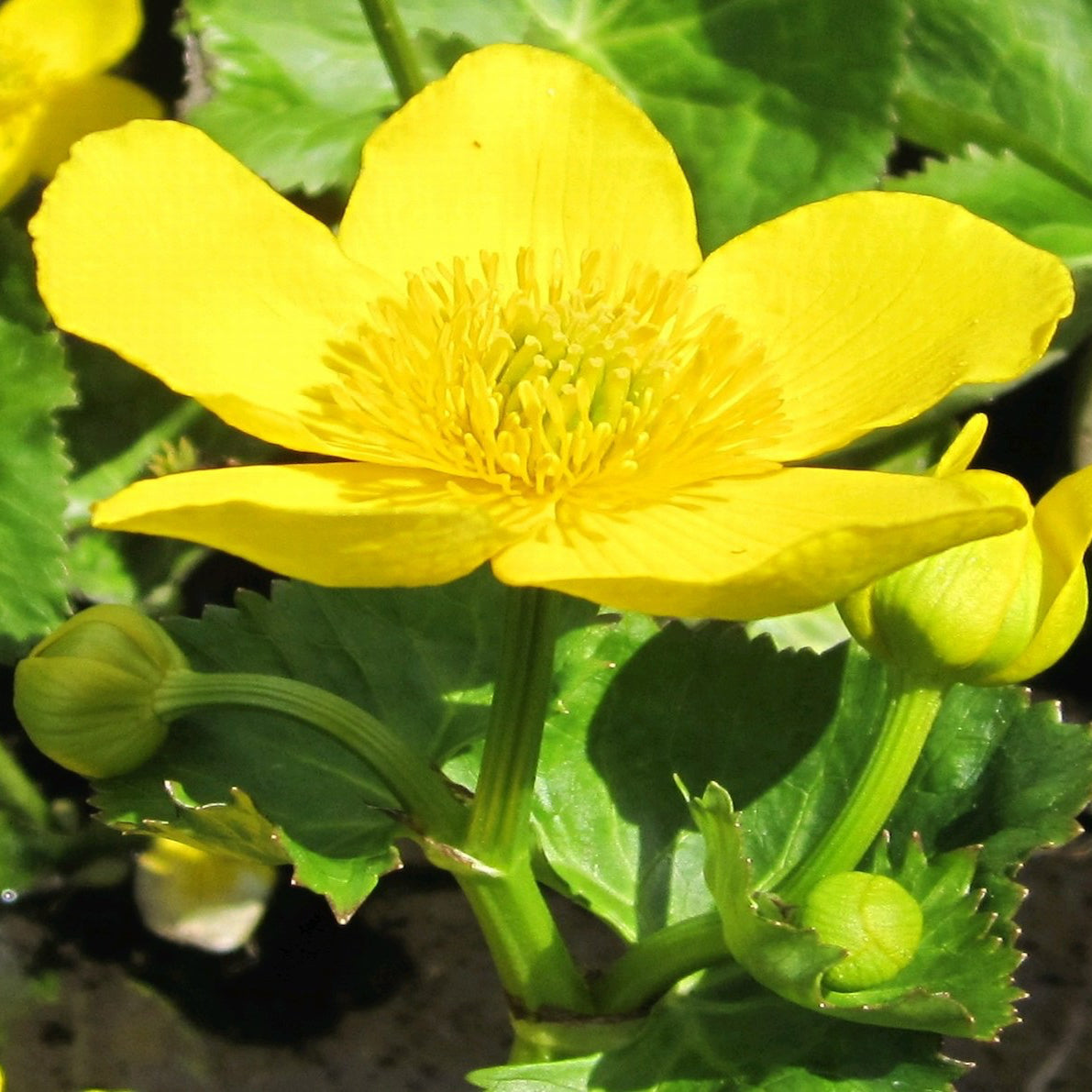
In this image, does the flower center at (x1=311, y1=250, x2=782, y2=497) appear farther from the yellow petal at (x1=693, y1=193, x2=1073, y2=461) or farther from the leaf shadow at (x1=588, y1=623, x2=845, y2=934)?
the leaf shadow at (x1=588, y1=623, x2=845, y2=934)

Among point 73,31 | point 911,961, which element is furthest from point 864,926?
A: point 73,31

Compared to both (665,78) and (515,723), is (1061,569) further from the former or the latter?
(665,78)

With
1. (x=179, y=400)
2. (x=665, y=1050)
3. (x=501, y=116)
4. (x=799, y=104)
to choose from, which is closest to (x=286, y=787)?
(x=665, y=1050)

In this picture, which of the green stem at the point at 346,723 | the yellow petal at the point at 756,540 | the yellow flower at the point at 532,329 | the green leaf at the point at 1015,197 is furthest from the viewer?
the green leaf at the point at 1015,197

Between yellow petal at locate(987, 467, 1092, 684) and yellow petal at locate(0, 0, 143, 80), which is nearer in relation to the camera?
yellow petal at locate(987, 467, 1092, 684)

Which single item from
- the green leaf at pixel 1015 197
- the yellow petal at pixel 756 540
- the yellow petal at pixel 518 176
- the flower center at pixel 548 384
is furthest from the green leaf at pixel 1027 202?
the yellow petal at pixel 756 540

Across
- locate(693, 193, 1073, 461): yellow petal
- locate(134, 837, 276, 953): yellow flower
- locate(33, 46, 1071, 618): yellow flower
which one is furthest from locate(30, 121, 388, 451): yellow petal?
locate(134, 837, 276, 953): yellow flower

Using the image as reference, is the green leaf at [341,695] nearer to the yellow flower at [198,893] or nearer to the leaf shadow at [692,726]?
the leaf shadow at [692,726]
